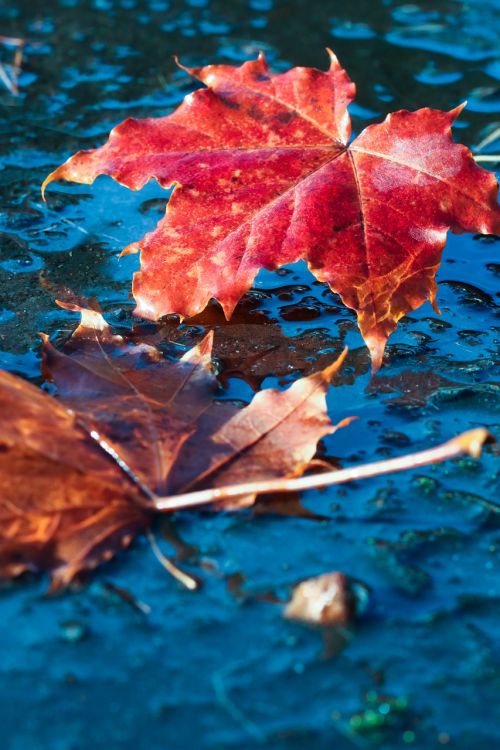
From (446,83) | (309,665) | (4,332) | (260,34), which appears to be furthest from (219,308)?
(260,34)

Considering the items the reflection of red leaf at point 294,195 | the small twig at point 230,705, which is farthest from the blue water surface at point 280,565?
the reflection of red leaf at point 294,195

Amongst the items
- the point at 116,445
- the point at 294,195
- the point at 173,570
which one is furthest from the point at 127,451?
the point at 294,195

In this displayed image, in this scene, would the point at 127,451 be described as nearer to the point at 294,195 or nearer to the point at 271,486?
the point at 271,486

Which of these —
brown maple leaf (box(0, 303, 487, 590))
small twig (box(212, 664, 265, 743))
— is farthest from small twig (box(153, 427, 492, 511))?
small twig (box(212, 664, 265, 743))

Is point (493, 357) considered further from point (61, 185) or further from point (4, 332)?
point (61, 185)

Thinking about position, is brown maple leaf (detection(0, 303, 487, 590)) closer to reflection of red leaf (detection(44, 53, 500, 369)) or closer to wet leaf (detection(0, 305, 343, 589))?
wet leaf (detection(0, 305, 343, 589))

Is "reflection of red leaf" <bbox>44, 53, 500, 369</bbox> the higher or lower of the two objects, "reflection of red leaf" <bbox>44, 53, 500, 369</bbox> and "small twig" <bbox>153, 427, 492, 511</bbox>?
the higher

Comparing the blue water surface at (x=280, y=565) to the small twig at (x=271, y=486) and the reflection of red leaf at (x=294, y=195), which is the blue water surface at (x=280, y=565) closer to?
the small twig at (x=271, y=486)
